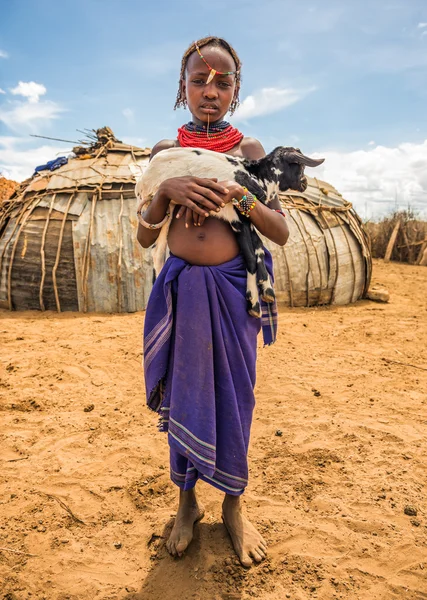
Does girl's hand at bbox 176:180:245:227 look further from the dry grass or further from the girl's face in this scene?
the dry grass

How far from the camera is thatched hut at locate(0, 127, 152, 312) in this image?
545cm

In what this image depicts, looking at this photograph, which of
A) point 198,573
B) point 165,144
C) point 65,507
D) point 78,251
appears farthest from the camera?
point 78,251

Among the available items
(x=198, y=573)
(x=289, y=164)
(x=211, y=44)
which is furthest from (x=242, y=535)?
(x=211, y=44)

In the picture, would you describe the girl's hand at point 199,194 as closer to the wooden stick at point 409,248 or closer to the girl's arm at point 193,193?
the girl's arm at point 193,193

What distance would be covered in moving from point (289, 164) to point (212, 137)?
33 cm

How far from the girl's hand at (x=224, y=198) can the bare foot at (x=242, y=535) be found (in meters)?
1.15

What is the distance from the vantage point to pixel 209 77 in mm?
1607

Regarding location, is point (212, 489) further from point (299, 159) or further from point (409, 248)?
point (409, 248)

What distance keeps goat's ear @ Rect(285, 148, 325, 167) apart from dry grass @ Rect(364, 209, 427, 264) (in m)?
11.1

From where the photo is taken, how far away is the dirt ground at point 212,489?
1681 millimetres

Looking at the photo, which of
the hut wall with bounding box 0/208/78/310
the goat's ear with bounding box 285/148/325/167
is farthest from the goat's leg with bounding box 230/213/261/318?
the hut wall with bounding box 0/208/78/310

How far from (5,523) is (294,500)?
1349 millimetres

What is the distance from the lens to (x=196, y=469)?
1.70m

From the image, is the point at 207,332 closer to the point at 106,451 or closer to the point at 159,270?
the point at 159,270
